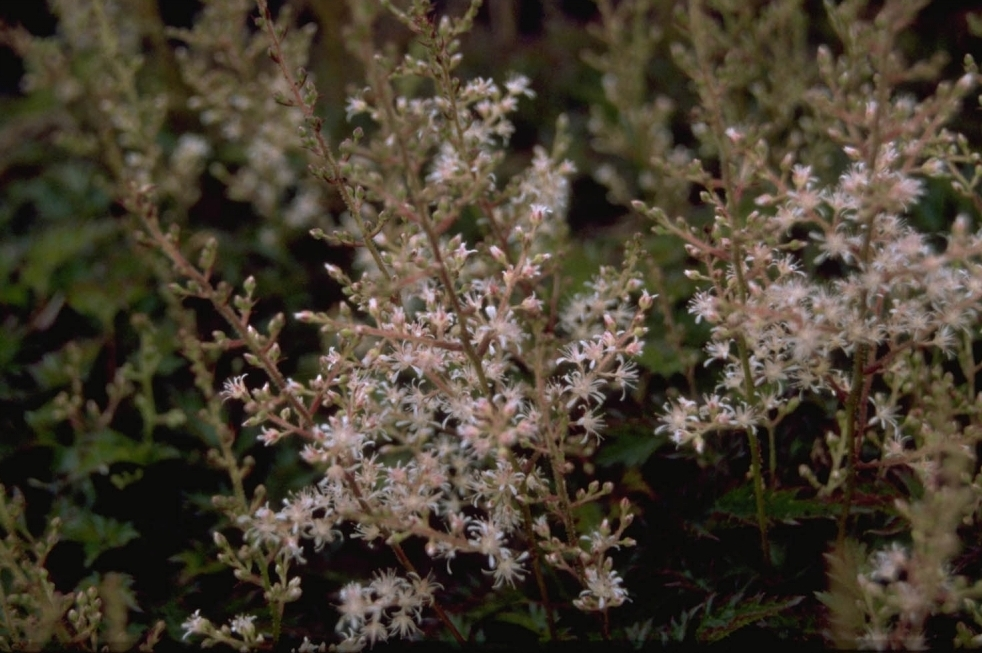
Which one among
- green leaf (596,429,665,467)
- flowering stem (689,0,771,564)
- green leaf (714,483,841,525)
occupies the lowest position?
green leaf (714,483,841,525)

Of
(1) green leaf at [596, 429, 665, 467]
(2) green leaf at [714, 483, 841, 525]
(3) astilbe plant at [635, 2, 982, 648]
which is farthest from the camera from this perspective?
(1) green leaf at [596, 429, 665, 467]

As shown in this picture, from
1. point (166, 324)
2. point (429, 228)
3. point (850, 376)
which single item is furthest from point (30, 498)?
point (850, 376)

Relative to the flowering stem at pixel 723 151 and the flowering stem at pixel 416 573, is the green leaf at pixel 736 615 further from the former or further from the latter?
the flowering stem at pixel 416 573

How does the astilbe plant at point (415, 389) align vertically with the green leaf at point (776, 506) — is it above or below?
above

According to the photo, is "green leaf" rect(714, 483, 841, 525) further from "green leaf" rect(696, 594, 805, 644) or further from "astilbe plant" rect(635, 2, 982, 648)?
"green leaf" rect(696, 594, 805, 644)

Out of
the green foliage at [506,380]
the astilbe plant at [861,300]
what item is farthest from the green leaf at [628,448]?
the astilbe plant at [861,300]

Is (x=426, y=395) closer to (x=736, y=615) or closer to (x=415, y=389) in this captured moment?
(x=415, y=389)

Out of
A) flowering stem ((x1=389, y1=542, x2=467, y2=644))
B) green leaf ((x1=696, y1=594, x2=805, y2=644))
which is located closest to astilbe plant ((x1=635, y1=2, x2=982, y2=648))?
green leaf ((x1=696, y1=594, x2=805, y2=644))

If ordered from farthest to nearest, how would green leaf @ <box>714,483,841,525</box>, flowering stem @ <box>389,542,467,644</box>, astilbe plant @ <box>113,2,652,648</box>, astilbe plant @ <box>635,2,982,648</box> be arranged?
green leaf @ <box>714,483,841,525</box> → flowering stem @ <box>389,542,467,644</box> → astilbe plant @ <box>113,2,652,648</box> → astilbe plant @ <box>635,2,982,648</box>

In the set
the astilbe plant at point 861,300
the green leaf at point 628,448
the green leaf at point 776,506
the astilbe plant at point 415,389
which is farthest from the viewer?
the green leaf at point 628,448

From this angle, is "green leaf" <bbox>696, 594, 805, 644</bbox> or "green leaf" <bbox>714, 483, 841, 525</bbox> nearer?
"green leaf" <bbox>696, 594, 805, 644</bbox>

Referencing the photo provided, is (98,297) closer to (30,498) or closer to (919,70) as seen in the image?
(30,498)

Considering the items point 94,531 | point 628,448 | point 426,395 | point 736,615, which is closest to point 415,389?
point 426,395
